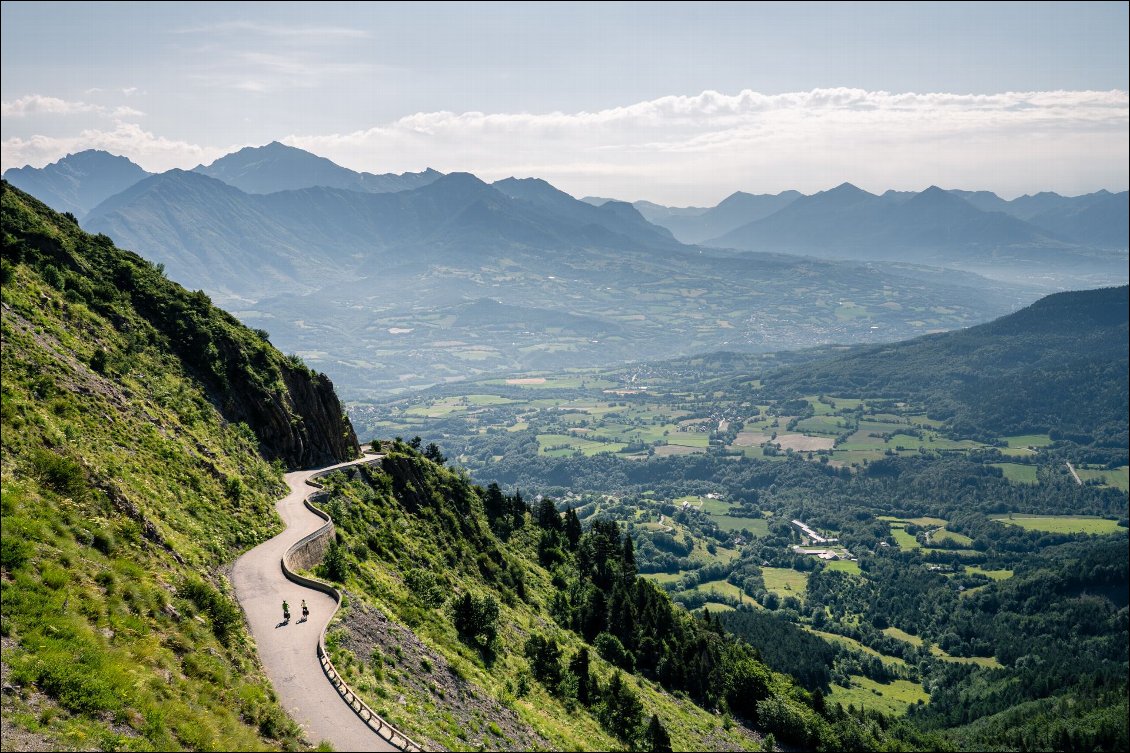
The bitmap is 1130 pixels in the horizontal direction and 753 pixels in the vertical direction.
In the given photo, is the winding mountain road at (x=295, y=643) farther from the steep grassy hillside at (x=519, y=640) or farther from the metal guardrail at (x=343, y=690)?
the steep grassy hillside at (x=519, y=640)

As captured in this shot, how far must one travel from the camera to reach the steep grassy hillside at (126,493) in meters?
21.1

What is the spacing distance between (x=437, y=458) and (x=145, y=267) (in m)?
44.4

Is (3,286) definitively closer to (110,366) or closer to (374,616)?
(110,366)

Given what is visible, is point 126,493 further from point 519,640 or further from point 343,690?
point 519,640

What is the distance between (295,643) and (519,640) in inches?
904

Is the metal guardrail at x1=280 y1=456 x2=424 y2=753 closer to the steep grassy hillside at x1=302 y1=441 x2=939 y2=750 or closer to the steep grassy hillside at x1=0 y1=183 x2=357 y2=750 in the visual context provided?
the steep grassy hillside at x1=302 y1=441 x2=939 y2=750

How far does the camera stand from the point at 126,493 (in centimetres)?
3178

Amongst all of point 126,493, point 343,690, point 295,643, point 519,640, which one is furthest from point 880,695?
point 126,493

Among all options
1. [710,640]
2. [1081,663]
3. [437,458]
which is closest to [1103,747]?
[1081,663]

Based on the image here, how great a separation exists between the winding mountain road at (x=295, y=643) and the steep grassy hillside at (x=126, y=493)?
1.00 meters

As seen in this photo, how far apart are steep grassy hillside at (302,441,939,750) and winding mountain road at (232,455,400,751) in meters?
1.30

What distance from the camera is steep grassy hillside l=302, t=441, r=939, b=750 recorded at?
3256 cm

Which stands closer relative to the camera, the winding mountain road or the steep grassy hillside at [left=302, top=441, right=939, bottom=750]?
the winding mountain road

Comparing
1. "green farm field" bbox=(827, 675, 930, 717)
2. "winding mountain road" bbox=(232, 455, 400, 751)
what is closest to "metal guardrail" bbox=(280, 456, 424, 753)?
"winding mountain road" bbox=(232, 455, 400, 751)
